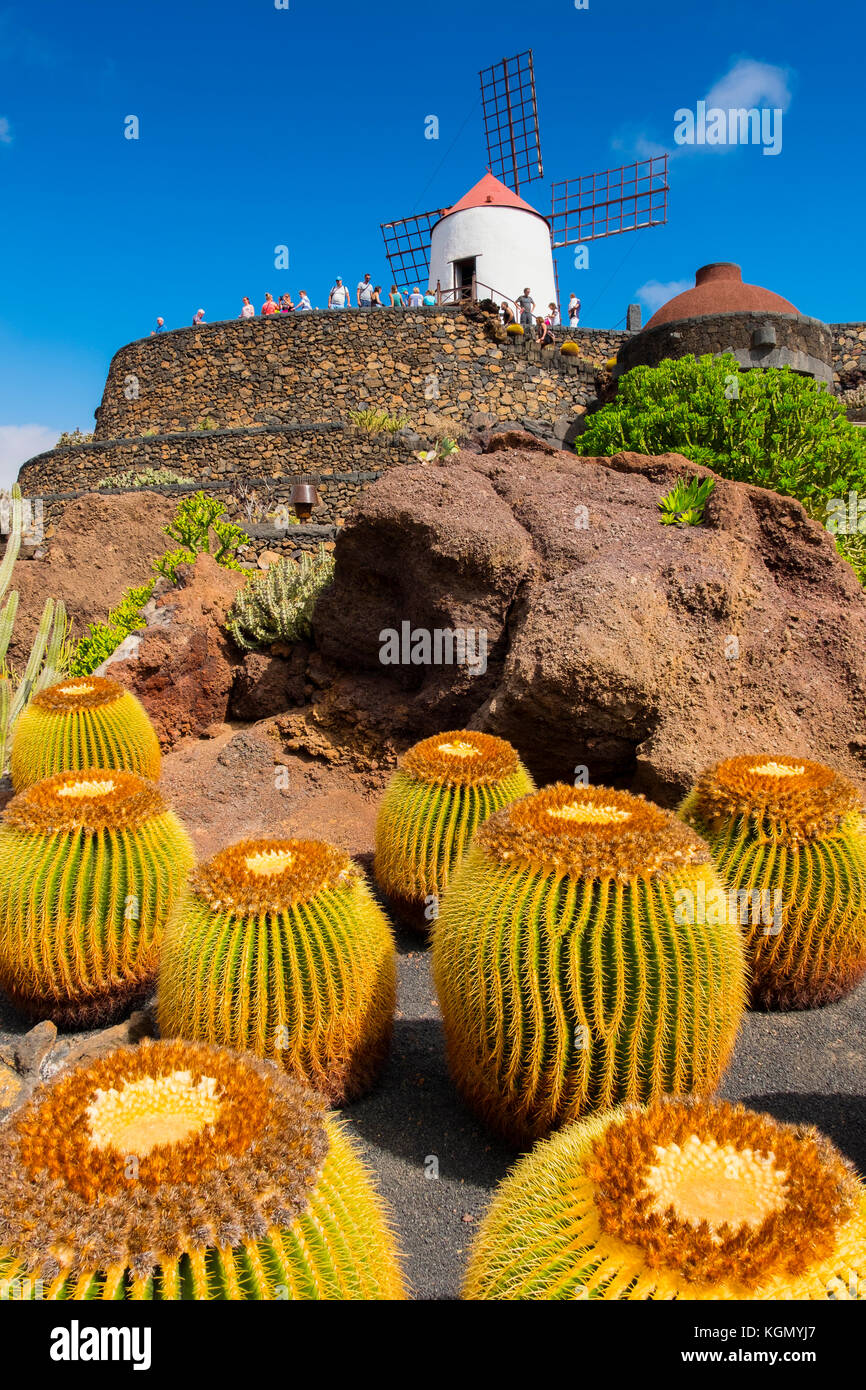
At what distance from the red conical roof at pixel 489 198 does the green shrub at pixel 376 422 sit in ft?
38.7

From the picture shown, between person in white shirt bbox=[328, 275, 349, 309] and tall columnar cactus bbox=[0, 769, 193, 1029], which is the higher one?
person in white shirt bbox=[328, 275, 349, 309]

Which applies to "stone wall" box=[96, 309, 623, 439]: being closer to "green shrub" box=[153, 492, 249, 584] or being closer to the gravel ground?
"green shrub" box=[153, 492, 249, 584]

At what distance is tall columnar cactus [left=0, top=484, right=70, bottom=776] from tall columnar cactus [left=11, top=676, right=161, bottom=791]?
1324 mm

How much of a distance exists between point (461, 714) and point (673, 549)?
6.14 feet

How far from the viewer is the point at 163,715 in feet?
24.8

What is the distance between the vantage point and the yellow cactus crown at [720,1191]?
54.0 inches

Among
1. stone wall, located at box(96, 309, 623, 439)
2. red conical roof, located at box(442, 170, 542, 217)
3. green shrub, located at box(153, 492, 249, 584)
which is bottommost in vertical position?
green shrub, located at box(153, 492, 249, 584)

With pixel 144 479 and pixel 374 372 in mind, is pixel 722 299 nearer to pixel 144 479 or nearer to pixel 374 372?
pixel 374 372

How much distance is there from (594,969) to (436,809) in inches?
72.6

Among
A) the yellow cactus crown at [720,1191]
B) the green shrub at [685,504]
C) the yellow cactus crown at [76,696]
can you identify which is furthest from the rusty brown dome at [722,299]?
the yellow cactus crown at [720,1191]

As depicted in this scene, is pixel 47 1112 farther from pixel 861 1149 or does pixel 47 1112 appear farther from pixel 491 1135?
pixel 861 1149

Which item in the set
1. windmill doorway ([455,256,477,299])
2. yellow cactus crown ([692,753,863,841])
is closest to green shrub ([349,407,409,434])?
windmill doorway ([455,256,477,299])

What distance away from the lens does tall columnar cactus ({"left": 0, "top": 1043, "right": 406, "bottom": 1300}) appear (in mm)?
1336
